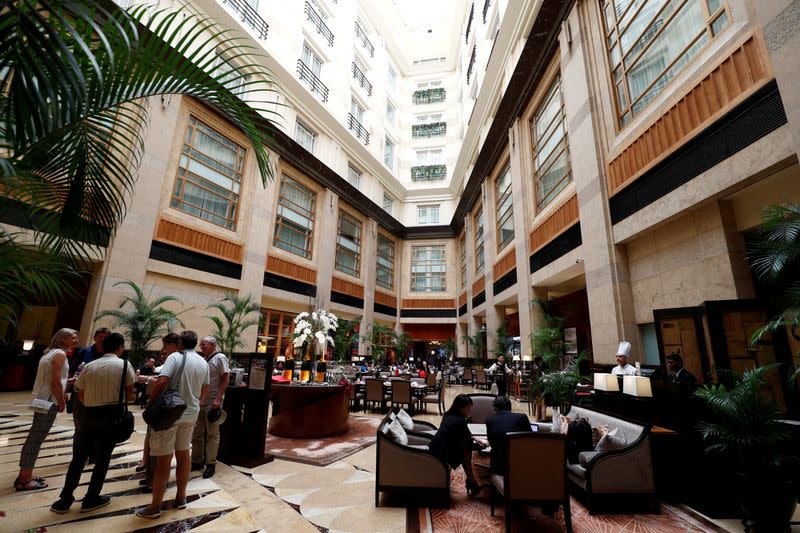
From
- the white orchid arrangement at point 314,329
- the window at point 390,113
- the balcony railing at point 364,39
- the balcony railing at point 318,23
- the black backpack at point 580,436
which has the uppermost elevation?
the balcony railing at point 364,39

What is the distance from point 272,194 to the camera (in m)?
12.7

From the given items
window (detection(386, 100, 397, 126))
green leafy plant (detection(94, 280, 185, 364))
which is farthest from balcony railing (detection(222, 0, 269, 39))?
window (detection(386, 100, 397, 126))

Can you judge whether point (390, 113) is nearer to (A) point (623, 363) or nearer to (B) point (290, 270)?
(B) point (290, 270)

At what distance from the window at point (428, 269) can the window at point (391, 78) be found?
10.2 m

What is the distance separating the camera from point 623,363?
18.7ft

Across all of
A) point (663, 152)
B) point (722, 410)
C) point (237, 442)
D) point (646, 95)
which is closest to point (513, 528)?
point (722, 410)

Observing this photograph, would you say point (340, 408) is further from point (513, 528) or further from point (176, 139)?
point (176, 139)

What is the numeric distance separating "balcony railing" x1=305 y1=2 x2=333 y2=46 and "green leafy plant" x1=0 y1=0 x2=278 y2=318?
52.9 ft

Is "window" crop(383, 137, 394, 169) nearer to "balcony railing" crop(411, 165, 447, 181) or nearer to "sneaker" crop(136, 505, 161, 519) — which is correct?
"balcony railing" crop(411, 165, 447, 181)

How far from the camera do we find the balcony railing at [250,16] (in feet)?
37.1

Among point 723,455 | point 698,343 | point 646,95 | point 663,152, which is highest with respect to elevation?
point 646,95

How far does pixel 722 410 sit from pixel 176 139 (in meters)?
12.3

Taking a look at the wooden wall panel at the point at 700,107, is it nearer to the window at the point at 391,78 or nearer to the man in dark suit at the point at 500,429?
the man in dark suit at the point at 500,429

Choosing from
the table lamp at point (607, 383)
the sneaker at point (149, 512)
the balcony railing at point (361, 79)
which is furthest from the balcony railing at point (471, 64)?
the sneaker at point (149, 512)
